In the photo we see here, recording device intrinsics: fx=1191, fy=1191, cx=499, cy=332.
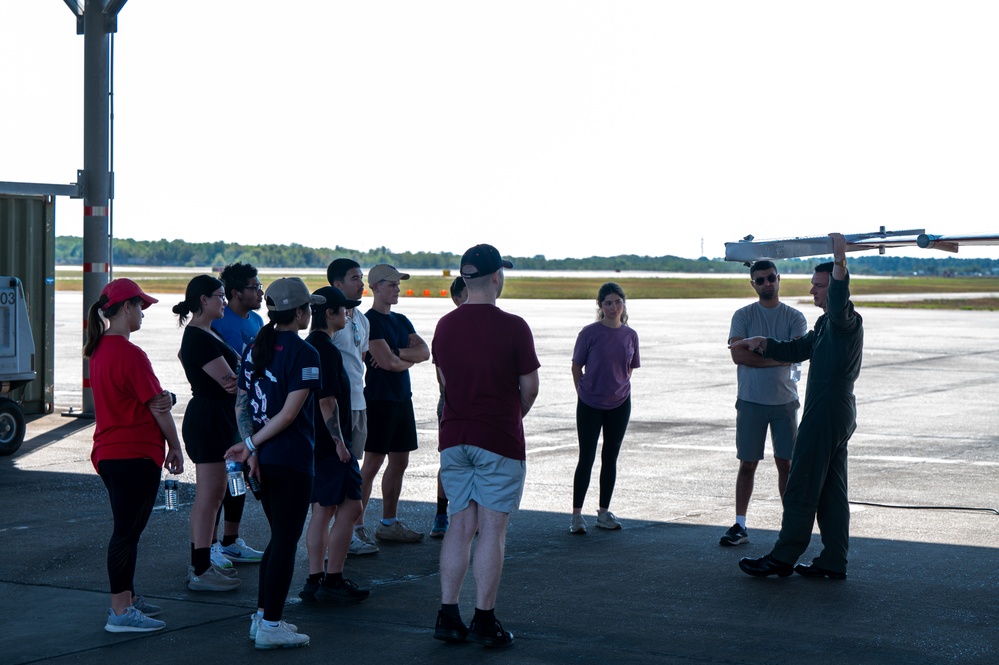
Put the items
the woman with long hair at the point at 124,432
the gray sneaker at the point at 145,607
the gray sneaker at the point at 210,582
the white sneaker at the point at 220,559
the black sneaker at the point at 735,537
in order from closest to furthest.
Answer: the woman with long hair at the point at 124,432 → the gray sneaker at the point at 145,607 → the gray sneaker at the point at 210,582 → the white sneaker at the point at 220,559 → the black sneaker at the point at 735,537

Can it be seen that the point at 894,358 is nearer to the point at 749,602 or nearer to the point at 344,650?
the point at 749,602

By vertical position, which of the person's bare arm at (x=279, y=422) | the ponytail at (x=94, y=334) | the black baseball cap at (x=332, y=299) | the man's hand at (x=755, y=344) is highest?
the black baseball cap at (x=332, y=299)

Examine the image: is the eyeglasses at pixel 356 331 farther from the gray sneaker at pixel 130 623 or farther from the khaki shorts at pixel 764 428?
the khaki shorts at pixel 764 428

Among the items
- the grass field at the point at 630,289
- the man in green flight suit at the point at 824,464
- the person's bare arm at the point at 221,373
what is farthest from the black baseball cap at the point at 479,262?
the grass field at the point at 630,289

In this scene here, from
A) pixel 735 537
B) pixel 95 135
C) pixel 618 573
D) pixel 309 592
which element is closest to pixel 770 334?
pixel 735 537

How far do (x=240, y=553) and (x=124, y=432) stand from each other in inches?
79.1

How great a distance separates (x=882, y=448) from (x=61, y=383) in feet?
43.7

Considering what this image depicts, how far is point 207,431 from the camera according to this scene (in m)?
6.98

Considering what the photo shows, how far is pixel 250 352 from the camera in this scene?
5938mm

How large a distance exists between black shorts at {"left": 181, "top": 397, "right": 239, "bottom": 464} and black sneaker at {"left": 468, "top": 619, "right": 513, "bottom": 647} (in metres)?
2.02

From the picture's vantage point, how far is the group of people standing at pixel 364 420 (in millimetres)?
5887

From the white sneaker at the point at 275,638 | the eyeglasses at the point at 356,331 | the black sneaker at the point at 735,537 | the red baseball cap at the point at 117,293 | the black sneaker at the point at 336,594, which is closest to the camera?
the white sneaker at the point at 275,638

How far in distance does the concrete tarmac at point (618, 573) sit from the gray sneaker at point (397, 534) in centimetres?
11

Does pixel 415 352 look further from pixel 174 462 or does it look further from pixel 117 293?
pixel 117 293
